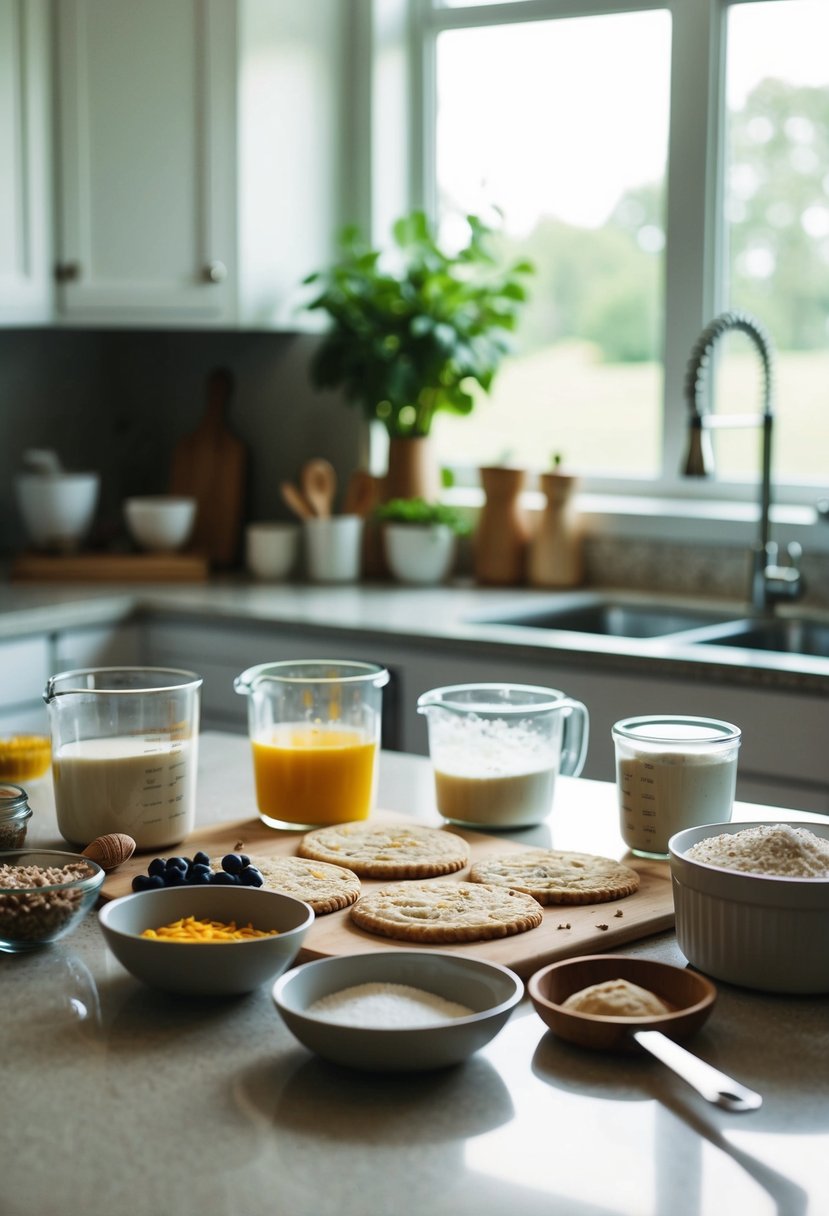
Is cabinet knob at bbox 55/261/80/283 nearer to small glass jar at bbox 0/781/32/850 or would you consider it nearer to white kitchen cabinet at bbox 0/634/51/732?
white kitchen cabinet at bbox 0/634/51/732

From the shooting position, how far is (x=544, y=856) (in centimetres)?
142

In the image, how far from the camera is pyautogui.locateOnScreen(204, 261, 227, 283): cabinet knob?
11.1 ft

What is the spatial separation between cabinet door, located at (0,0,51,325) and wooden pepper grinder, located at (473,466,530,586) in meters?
1.11

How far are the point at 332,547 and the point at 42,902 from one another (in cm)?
232

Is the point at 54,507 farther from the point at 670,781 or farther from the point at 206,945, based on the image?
the point at 206,945

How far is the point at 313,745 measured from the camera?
5.10 feet

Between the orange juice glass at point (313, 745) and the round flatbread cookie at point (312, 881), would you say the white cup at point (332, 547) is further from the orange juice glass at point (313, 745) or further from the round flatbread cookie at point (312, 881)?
the round flatbread cookie at point (312, 881)

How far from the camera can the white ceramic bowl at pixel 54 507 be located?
140 inches

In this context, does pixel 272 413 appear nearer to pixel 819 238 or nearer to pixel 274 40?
pixel 274 40

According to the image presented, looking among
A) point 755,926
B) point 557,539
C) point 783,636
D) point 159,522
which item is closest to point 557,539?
point 557,539

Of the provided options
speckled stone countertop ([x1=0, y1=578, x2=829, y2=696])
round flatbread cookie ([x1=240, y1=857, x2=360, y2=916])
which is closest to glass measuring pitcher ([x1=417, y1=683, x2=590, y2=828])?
round flatbread cookie ([x1=240, y1=857, x2=360, y2=916])

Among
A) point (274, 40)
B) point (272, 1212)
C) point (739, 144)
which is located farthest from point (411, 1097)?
point (274, 40)

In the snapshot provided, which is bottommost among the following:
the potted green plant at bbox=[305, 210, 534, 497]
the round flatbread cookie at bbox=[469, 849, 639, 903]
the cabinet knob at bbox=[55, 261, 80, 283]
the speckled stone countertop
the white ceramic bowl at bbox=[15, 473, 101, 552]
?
the round flatbread cookie at bbox=[469, 849, 639, 903]

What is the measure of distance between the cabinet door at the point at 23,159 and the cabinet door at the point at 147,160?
0.04m
